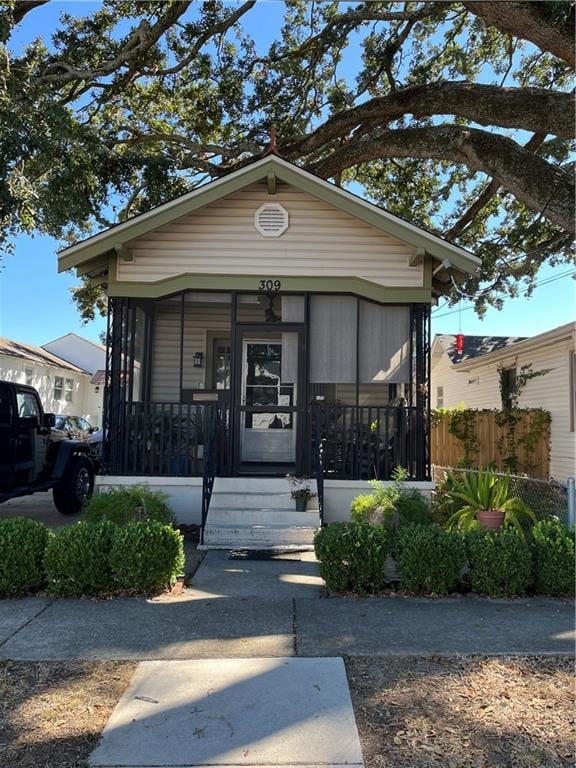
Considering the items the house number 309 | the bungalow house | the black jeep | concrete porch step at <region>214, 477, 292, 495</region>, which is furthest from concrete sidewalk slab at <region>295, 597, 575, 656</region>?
the black jeep

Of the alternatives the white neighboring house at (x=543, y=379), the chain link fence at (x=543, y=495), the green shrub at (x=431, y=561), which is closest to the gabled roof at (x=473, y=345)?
the white neighboring house at (x=543, y=379)

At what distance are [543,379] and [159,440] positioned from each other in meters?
9.88

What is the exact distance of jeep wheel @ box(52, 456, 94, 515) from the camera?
1057 cm

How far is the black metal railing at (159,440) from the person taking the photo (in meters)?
9.00

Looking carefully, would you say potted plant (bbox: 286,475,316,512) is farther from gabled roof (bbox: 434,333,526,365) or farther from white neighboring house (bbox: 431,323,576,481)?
gabled roof (bbox: 434,333,526,365)

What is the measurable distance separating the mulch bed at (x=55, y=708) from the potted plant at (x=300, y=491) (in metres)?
4.24

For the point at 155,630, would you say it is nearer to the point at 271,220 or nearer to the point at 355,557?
the point at 355,557

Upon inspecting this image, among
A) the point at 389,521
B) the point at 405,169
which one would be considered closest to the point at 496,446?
the point at 405,169

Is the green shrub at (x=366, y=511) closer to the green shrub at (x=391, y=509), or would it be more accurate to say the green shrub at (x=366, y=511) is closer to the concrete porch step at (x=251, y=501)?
the green shrub at (x=391, y=509)

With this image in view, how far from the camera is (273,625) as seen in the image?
490 cm

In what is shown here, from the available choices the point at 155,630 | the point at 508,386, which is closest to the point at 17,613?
the point at 155,630

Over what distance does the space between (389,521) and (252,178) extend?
537cm

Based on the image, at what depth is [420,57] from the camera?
15.1m

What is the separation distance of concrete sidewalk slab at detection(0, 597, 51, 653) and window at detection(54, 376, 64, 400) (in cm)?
2630
